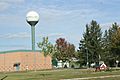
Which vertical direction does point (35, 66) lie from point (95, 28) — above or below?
below

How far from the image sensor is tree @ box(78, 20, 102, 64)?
109938 millimetres

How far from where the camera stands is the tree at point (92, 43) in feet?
361

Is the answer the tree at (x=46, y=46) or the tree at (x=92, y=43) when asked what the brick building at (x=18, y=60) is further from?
the tree at (x=46, y=46)

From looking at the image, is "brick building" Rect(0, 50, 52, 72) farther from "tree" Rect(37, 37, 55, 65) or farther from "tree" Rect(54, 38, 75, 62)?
"tree" Rect(37, 37, 55, 65)

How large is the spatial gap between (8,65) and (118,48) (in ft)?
160

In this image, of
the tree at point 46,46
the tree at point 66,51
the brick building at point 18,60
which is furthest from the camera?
the tree at point 66,51

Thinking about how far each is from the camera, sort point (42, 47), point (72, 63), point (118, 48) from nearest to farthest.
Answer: point (42, 47), point (118, 48), point (72, 63)

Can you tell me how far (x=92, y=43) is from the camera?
11131 centimetres

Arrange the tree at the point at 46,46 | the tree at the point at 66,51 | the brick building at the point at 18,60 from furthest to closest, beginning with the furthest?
the tree at the point at 66,51 → the brick building at the point at 18,60 → the tree at the point at 46,46

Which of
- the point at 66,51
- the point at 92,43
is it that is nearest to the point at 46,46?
the point at 92,43

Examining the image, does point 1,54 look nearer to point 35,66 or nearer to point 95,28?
point 35,66

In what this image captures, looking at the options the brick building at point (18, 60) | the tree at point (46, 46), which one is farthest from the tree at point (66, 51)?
the tree at point (46, 46)

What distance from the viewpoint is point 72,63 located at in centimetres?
13675

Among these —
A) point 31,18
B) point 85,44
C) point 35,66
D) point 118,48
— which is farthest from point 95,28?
point 31,18
